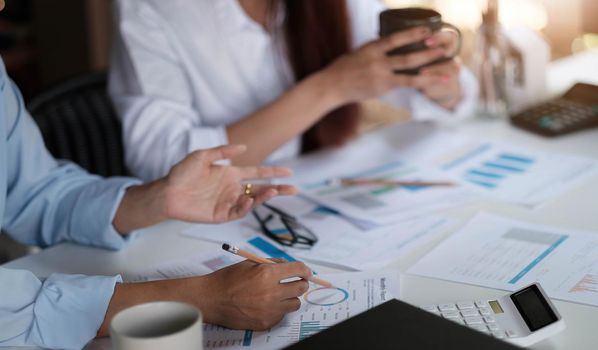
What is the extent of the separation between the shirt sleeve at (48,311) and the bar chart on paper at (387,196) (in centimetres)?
50

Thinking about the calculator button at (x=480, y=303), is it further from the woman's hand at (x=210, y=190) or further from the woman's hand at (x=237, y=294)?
the woman's hand at (x=210, y=190)

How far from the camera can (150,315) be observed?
2.43 feet

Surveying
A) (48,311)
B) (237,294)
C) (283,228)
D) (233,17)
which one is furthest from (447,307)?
(233,17)

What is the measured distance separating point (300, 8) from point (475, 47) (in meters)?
0.44

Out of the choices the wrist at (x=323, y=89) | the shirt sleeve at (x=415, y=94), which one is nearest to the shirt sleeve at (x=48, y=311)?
the wrist at (x=323, y=89)

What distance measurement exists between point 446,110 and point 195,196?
72cm

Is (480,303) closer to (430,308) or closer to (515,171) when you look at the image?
(430,308)

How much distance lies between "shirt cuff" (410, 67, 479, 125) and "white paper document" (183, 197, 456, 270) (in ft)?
1.60

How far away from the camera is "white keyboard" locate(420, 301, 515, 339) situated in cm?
88

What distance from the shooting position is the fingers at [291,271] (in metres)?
0.94

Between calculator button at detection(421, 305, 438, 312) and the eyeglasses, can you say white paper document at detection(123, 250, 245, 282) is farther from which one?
calculator button at detection(421, 305, 438, 312)

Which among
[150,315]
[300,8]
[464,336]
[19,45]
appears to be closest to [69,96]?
[300,8]

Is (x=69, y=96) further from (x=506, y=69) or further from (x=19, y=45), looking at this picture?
(x=19, y=45)

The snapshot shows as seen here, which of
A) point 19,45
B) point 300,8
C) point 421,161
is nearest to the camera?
point 421,161
